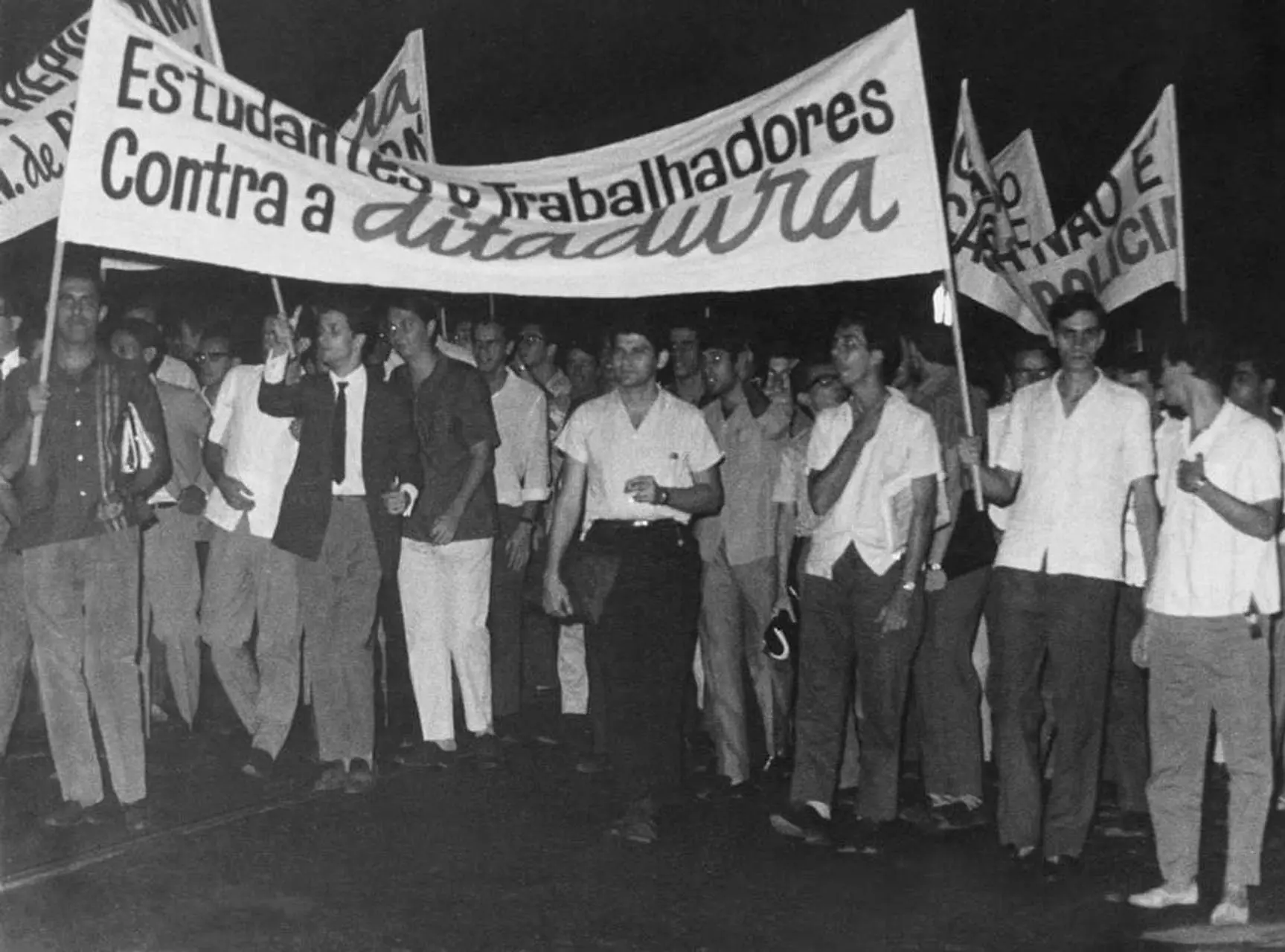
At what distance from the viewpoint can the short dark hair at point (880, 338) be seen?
8.51m

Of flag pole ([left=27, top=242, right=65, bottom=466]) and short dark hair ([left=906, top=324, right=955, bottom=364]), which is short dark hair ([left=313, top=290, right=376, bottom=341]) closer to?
flag pole ([left=27, top=242, right=65, bottom=466])

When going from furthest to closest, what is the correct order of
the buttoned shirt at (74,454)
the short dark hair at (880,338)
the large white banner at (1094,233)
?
the large white banner at (1094,233) < the short dark hair at (880,338) < the buttoned shirt at (74,454)

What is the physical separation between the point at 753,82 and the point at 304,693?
11.7 metres

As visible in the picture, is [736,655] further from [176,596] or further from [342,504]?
[176,596]

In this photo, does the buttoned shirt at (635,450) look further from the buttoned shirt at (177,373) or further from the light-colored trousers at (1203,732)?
the buttoned shirt at (177,373)

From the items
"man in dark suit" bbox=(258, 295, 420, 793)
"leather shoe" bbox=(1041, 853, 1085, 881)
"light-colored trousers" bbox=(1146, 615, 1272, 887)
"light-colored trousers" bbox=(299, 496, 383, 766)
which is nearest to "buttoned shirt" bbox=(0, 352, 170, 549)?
"man in dark suit" bbox=(258, 295, 420, 793)

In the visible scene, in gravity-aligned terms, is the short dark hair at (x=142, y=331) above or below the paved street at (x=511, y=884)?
above

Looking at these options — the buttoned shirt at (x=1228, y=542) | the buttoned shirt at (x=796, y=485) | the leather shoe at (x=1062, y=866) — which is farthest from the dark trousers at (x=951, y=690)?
the buttoned shirt at (x=1228, y=542)

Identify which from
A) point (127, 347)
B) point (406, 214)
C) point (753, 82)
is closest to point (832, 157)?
point (406, 214)

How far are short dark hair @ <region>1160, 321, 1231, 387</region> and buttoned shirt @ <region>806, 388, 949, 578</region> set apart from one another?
1367mm

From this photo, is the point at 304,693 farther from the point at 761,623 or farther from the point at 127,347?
the point at 761,623

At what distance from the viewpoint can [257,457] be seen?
1004 cm

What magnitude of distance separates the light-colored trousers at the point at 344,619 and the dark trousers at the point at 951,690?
8.51 ft

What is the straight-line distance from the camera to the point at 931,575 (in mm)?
8977
